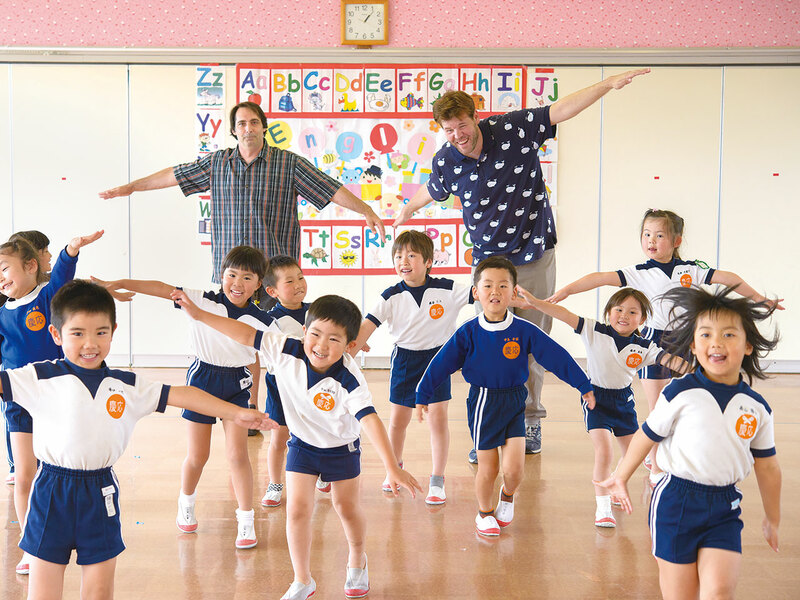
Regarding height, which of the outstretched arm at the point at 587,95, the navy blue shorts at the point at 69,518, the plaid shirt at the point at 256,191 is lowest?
the navy blue shorts at the point at 69,518

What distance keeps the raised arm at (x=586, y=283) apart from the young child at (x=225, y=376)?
111 cm

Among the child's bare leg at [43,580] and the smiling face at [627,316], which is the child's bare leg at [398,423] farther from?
the child's bare leg at [43,580]

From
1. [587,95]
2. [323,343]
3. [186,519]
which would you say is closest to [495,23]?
[587,95]

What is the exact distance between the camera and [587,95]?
10.2 feet

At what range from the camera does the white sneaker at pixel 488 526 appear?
2580mm

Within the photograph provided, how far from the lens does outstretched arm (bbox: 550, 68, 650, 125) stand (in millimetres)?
2998

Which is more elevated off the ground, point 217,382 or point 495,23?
point 495,23

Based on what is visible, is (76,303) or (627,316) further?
(627,316)

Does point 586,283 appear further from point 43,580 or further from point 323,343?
point 43,580

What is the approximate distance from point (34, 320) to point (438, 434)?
1.48 m

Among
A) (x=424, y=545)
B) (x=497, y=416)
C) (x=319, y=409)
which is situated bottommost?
(x=424, y=545)

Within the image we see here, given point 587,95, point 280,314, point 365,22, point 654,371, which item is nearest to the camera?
point 280,314

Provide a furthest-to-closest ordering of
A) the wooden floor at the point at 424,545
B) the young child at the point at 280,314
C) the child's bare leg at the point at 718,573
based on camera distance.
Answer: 1. the young child at the point at 280,314
2. the wooden floor at the point at 424,545
3. the child's bare leg at the point at 718,573

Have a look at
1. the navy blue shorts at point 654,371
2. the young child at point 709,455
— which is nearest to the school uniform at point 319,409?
the young child at point 709,455
